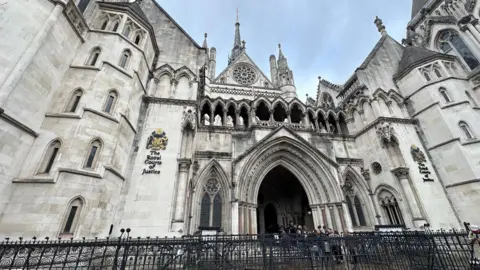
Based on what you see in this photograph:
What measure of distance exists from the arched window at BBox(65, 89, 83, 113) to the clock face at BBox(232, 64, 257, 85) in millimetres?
23752

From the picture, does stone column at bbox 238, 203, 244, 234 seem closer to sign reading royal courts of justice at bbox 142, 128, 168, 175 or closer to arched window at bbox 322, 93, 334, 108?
sign reading royal courts of justice at bbox 142, 128, 168, 175

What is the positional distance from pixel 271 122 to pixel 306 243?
919cm

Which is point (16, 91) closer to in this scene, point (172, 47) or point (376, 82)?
point (172, 47)

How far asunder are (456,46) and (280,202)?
19.6 meters

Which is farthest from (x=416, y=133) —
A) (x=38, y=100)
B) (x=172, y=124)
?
(x=38, y=100)

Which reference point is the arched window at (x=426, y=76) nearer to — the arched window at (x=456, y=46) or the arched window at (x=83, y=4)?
the arched window at (x=456, y=46)

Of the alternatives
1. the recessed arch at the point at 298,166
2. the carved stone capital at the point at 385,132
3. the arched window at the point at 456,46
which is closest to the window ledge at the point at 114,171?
the recessed arch at the point at 298,166

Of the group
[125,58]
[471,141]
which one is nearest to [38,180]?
[125,58]

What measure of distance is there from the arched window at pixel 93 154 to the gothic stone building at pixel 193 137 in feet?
0.18

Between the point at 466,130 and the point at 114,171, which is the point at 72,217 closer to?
the point at 114,171

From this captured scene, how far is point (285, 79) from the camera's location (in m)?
30.9

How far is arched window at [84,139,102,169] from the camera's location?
26.5 feet

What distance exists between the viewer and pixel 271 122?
14695 mm

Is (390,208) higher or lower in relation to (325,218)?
higher
